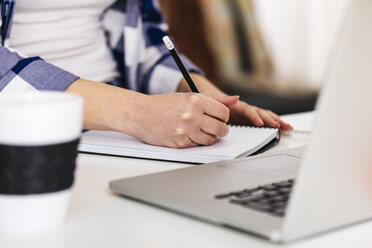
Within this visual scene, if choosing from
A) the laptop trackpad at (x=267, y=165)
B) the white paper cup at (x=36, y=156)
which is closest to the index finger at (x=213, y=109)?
the laptop trackpad at (x=267, y=165)

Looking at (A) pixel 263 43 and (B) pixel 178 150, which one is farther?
(A) pixel 263 43

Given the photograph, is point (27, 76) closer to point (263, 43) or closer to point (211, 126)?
point (211, 126)

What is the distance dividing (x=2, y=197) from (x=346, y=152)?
0.97 feet

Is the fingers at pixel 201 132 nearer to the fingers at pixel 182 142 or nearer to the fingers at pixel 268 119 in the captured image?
the fingers at pixel 182 142

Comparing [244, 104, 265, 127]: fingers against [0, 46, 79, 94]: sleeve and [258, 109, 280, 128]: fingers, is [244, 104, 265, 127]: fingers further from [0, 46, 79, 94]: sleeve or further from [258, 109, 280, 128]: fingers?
[0, 46, 79, 94]: sleeve

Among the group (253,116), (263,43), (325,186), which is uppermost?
(325,186)

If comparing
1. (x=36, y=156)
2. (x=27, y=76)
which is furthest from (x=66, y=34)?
(x=36, y=156)

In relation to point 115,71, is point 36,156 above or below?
above

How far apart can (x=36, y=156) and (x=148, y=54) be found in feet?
A: 3.04

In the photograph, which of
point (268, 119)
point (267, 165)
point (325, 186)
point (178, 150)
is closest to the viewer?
point (325, 186)

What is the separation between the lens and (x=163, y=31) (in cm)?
144

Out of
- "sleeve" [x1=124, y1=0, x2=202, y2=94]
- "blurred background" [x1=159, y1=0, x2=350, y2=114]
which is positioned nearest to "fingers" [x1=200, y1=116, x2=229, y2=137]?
"sleeve" [x1=124, y1=0, x2=202, y2=94]

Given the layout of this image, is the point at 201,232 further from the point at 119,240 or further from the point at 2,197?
the point at 2,197

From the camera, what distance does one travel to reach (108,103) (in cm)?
90
